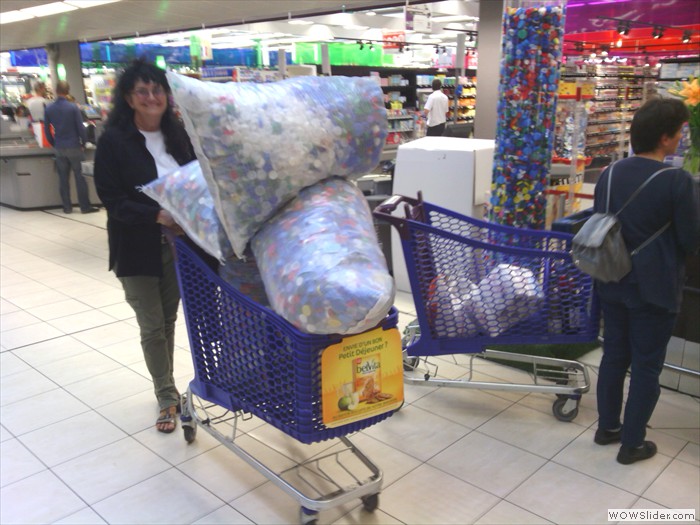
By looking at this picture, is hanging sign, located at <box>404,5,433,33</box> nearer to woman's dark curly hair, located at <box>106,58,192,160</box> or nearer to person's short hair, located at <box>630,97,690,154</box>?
woman's dark curly hair, located at <box>106,58,192,160</box>

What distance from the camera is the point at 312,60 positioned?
43.4 ft

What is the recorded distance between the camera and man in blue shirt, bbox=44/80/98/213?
7.80m

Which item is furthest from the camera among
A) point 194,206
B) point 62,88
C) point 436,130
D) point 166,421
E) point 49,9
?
point 436,130

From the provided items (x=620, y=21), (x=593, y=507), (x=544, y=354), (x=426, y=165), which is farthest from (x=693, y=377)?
(x=620, y=21)

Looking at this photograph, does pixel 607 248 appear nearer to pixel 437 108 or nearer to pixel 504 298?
pixel 504 298

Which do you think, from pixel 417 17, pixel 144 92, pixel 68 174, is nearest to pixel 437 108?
pixel 417 17

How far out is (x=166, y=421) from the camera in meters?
2.77

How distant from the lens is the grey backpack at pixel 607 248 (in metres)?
2.21

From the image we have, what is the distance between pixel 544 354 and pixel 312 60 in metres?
11.2

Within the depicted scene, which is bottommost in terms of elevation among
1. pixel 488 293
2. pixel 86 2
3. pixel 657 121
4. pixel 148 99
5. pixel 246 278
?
pixel 488 293

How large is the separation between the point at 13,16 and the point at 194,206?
10.7m

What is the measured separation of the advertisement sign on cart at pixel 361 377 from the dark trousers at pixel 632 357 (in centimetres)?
111

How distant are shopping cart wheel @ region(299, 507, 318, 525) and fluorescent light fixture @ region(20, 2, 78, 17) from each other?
928 cm

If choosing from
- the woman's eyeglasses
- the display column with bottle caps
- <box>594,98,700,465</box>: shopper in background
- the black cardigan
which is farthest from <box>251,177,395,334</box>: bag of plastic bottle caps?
the display column with bottle caps
